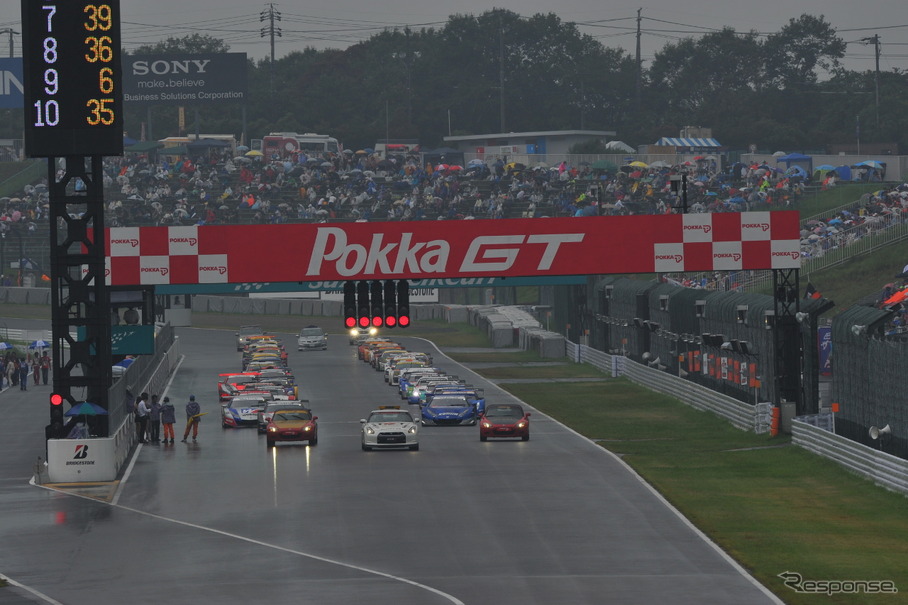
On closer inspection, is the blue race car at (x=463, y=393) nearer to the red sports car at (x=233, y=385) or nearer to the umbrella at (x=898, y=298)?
the red sports car at (x=233, y=385)

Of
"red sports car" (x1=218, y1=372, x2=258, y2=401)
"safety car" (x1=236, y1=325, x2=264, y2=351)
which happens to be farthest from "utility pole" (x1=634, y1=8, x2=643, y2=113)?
"red sports car" (x1=218, y1=372, x2=258, y2=401)

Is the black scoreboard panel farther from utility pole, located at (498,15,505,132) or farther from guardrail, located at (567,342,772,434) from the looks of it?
utility pole, located at (498,15,505,132)

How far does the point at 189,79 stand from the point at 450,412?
261 ft

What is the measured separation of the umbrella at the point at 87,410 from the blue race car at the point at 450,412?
49.4 feet

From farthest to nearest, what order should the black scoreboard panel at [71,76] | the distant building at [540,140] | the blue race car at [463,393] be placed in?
the distant building at [540,140] < the blue race car at [463,393] < the black scoreboard panel at [71,76]

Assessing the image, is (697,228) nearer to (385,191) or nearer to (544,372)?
(544,372)

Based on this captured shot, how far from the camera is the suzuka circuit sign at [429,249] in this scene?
122ft

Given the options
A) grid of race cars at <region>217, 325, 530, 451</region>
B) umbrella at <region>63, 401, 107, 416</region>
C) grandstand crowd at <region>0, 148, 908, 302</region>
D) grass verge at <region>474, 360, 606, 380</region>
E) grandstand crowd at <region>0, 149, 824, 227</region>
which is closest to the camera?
umbrella at <region>63, 401, 107, 416</region>

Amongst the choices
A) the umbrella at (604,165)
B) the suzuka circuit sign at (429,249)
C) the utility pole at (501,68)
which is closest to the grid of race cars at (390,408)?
the suzuka circuit sign at (429,249)

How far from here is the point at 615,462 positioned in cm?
3591

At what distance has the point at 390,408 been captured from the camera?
41062 millimetres

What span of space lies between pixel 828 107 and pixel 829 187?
57937mm

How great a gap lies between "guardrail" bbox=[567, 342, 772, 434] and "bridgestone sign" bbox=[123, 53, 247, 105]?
5084 centimetres

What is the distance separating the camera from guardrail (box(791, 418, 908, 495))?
29.5 m
